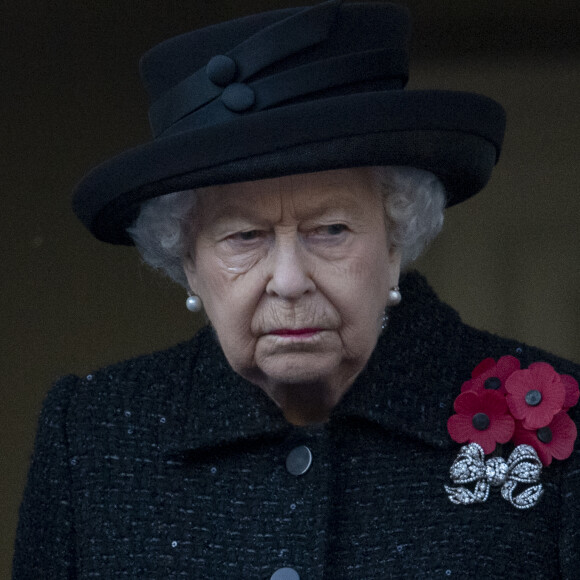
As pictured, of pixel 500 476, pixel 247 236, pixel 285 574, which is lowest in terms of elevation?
pixel 285 574

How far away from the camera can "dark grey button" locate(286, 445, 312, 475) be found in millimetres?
2801

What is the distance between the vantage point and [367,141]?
8.10ft

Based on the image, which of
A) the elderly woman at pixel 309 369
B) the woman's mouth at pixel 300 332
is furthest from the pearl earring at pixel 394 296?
the woman's mouth at pixel 300 332

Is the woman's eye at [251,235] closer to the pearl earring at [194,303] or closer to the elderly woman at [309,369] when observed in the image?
the elderly woman at [309,369]

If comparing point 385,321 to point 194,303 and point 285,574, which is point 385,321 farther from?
point 285,574

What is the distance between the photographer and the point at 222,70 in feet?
8.47

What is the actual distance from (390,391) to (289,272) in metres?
0.48

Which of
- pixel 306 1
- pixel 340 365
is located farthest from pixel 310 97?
pixel 306 1

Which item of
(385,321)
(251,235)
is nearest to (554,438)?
(385,321)

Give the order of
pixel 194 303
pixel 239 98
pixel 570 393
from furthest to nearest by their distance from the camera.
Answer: pixel 194 303
pixel 570 393
pixel 239 98

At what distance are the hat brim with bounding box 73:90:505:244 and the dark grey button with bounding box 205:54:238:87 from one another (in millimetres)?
136

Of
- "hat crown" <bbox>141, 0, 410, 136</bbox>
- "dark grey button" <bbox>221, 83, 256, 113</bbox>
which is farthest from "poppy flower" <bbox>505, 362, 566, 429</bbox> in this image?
"dark grey button" <bbox>221, 83, 256, 113</bbox>

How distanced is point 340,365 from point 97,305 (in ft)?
7.40

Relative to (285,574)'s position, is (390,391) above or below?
above
